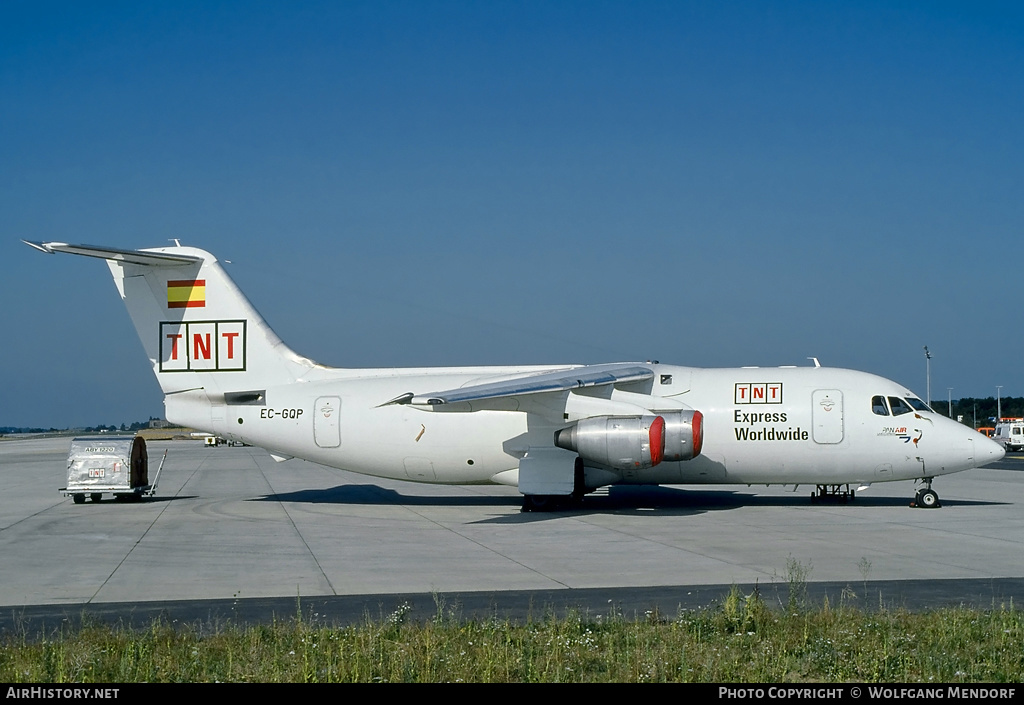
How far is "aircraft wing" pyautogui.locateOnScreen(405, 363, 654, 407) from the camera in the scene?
18639 millimetres

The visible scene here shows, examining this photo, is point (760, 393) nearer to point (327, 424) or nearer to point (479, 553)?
point (479, 553)

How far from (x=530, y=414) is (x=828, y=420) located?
6.52 metres

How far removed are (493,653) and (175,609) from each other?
4.62 meters

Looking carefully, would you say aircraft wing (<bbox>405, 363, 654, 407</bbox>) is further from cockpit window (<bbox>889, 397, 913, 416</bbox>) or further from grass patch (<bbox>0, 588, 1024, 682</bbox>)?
grass patch (<bbox>0, 588, 1024, 682</bbox>)

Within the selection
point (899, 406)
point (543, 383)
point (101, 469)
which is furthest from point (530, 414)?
point (101, 469)

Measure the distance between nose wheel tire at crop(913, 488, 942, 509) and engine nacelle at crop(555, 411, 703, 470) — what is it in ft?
17.4

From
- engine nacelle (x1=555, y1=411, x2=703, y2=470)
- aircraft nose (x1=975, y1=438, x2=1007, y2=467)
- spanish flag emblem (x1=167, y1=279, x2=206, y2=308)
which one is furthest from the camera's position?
spanish flag emblem (x1=167, y1=279, x2=206, y2=308)

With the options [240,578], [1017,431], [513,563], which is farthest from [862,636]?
[1017,431]

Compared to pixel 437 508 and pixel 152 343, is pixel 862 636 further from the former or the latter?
pixel 152 343

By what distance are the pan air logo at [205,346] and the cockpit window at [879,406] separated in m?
14.6

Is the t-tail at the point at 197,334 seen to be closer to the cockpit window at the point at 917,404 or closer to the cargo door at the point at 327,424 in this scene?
the cargo door at the point at 327,424

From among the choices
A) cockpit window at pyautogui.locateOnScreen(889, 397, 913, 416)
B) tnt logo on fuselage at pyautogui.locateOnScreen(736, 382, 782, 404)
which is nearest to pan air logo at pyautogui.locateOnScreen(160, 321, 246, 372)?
tnt logo on fuselage at pyautogui.locateOnScreen(736, 382, 782, 404)

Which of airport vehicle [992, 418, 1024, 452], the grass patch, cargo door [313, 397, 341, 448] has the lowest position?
airport vehicle [992, 418, 1024, 452]

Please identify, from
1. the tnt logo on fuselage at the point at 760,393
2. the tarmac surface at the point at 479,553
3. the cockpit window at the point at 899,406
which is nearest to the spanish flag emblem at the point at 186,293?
the tarmac surface at the point at 479,553
